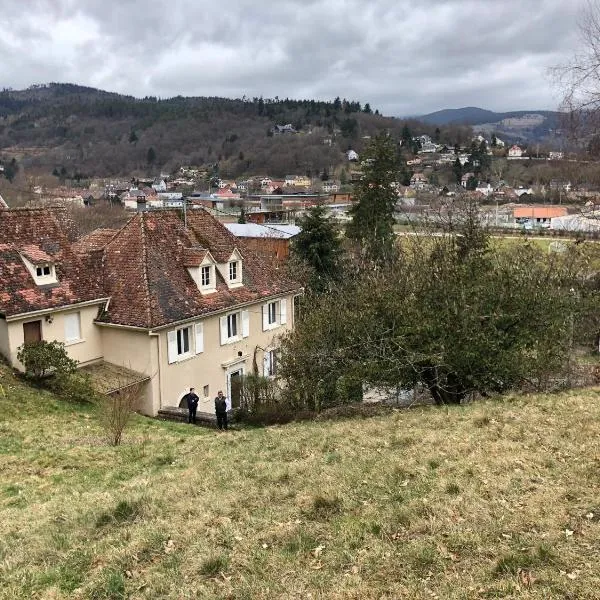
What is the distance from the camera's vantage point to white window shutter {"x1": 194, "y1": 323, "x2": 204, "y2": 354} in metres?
26.6

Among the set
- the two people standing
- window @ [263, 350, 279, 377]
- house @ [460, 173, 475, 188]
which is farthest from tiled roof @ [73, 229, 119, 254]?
house @ [460, 173, 475, 188]

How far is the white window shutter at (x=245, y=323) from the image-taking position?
29578 millimetres

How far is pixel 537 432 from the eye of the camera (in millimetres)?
12242

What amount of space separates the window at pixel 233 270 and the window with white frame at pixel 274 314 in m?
2.25

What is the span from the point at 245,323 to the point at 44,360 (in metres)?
10.0

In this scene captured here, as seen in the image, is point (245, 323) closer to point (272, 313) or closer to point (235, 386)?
point (272, 313)

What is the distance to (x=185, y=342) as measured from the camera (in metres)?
26.3

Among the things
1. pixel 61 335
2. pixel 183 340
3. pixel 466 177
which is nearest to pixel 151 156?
pixel 466 177

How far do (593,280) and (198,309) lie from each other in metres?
30.6

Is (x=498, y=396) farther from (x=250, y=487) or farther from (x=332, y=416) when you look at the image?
(x=250, y=487)

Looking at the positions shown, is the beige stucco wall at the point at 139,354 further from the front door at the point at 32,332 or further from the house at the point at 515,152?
the house at the point at 515,152

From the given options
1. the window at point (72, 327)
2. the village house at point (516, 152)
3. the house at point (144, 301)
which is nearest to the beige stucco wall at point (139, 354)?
the house at point (144, 301)

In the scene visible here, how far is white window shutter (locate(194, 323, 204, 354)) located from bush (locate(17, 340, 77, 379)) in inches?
215

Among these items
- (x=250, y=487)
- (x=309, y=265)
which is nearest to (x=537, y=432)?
(x=250, y=487)
